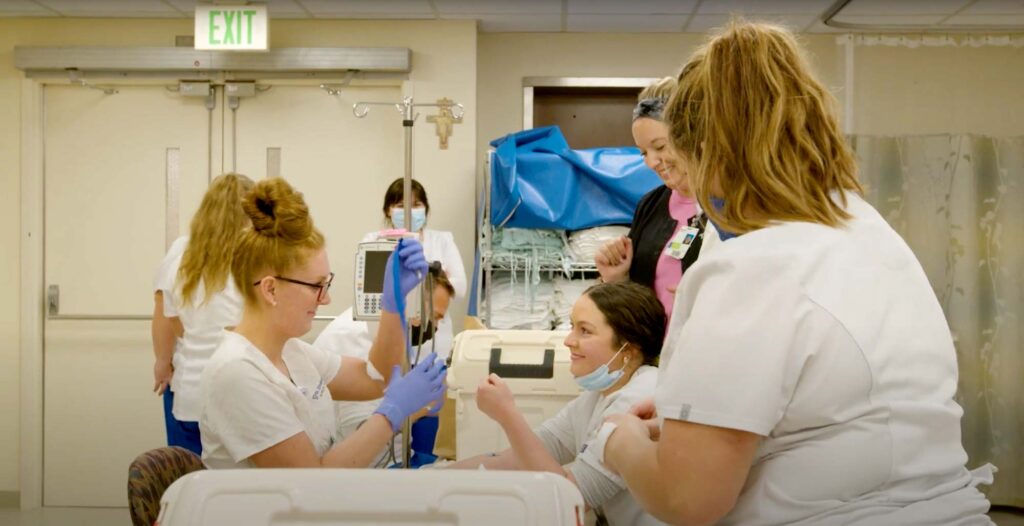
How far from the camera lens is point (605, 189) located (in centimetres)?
412

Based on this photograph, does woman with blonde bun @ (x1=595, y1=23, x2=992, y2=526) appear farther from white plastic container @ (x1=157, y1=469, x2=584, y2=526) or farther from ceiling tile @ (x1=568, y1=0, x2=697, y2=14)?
ceiling tile @ (x1=568, y1=0, x2=697, y2=14)

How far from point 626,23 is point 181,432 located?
2.94 metres

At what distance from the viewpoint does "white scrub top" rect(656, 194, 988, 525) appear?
3.17 ft

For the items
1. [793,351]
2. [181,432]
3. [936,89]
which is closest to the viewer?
[793,351]

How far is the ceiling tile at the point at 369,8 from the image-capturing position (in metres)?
4.42

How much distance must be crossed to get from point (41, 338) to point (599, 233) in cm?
294

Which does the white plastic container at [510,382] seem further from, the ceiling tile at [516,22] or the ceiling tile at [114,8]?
the ceiling tile at [114,8]

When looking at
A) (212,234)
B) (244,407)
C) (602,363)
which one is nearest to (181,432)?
(212,234)

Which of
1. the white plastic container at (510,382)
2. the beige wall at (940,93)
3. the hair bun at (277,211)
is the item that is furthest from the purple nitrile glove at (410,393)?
the beige wall at (940,93)

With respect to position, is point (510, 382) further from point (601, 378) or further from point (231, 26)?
point (231, 26)

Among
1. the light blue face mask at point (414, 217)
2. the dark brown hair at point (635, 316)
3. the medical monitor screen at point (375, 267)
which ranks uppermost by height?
the light blue face mask at point (414, 217)

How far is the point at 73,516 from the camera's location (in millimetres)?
4691

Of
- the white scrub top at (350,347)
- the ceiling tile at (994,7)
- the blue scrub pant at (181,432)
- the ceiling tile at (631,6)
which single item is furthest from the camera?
the ceiling tile at (631,6)

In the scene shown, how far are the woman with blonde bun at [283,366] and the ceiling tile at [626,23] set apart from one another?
9.26ft
